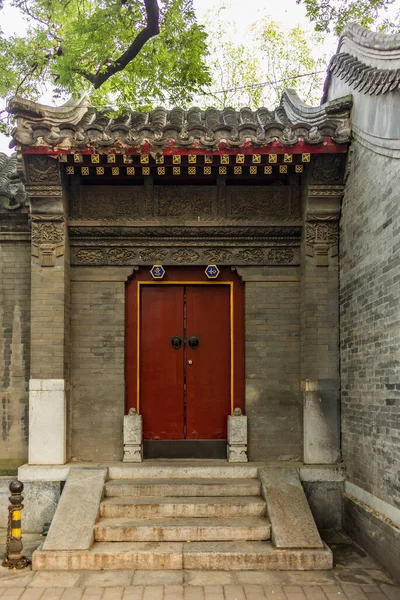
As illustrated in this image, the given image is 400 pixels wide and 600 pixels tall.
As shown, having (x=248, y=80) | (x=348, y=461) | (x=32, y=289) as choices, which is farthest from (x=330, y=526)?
(x=248, y=80)

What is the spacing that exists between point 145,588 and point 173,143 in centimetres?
483

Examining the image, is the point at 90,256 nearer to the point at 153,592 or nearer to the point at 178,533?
the point at 178,533

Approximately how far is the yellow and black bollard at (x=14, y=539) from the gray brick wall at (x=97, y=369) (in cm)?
192

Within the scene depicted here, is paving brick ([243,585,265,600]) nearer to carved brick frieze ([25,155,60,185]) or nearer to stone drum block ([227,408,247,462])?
stone drum block ([227,408,247,462])

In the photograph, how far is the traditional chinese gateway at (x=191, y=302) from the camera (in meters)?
7.36

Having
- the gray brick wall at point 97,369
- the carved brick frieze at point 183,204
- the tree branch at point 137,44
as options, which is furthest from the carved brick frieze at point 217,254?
the tree branch at point 137,44

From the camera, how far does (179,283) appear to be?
8492mm

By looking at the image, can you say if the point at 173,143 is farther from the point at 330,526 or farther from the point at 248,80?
the point at 248,80

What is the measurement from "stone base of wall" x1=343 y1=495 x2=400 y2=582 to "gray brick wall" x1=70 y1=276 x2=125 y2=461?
3010mm

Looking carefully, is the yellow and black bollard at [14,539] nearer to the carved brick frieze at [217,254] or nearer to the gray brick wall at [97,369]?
the gray brick wall at [97,369]

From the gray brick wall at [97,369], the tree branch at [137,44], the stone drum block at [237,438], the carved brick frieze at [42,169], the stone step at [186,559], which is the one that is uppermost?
the tree branch at [137,44]

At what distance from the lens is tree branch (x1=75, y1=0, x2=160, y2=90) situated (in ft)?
33.4

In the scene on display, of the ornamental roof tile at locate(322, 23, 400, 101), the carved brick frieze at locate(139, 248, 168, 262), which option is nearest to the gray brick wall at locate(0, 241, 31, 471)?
the carved brick frieze at locate(139, 248, 168, 262)

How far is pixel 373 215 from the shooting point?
6684 millimetres
